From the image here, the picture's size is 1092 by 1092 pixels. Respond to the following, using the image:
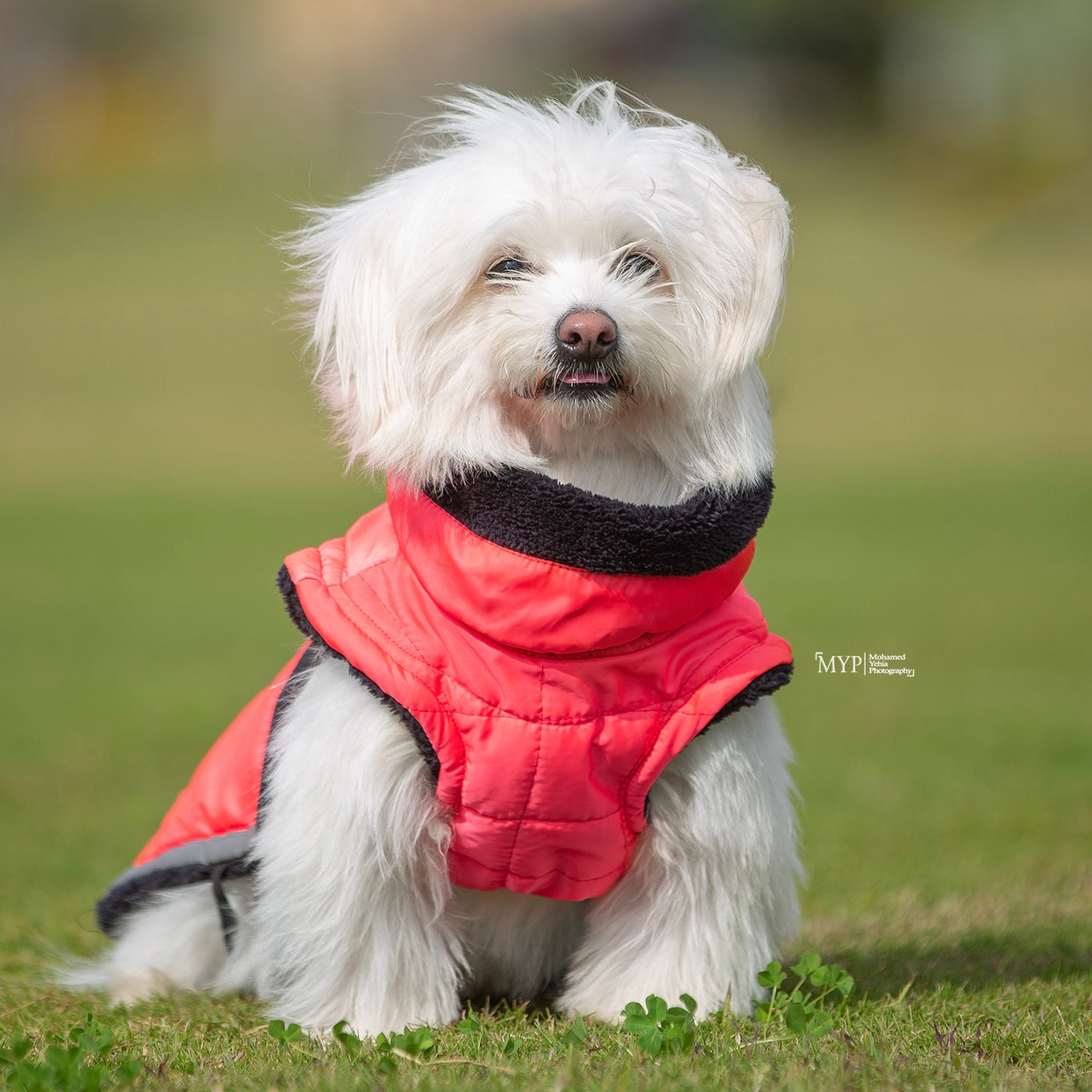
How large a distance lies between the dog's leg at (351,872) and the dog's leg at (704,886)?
0.34m

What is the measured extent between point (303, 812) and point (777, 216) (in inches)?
61.4

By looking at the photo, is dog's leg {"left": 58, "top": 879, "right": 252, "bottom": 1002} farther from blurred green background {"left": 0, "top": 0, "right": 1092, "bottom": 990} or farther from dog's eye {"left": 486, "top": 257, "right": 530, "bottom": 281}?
dog's eye {"left": 486, "top": 257, "right": 530, "bottom": 281}

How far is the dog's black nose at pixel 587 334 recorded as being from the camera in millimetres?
2727

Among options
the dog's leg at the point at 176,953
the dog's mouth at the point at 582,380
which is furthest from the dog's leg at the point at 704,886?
the dog's leg at the point at 176,953

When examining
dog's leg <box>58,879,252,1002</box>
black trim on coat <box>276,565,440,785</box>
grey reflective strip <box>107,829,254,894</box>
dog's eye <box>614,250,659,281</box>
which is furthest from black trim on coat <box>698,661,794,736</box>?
dog's leg <box>58,879,252,1002</box>

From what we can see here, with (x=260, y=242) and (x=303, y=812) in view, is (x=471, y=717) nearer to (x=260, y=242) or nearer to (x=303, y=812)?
(x=303, y=812)

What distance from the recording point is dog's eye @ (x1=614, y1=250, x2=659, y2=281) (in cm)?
288

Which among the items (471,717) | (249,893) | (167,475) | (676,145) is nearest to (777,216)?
(676,145)

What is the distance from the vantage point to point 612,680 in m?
2.85

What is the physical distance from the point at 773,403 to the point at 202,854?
1.63 metres

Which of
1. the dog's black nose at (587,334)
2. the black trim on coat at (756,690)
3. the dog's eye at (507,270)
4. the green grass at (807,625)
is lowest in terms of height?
the green grass at (807,625)

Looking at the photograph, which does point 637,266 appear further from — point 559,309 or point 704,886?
point 704,886

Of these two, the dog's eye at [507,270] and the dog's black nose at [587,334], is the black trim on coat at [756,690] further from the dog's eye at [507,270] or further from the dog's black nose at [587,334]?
the dog's eye at [507,270]

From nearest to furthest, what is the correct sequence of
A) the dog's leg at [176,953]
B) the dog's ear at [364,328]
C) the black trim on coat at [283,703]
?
the dog's ear at [364,328]
the black trim on coat at [283,703]
the dog's leg at [176,953]
